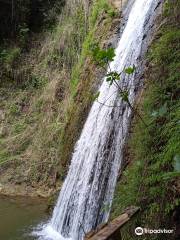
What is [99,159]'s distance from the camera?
637 cm

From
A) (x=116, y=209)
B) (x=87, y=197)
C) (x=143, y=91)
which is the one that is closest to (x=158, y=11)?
(x=143, y=91)

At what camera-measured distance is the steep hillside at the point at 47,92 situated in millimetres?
9195

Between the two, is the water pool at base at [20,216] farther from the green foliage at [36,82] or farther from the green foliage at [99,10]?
the green foliage at [99,10]

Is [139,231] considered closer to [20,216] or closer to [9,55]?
[20,216]

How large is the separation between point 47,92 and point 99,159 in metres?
5.73

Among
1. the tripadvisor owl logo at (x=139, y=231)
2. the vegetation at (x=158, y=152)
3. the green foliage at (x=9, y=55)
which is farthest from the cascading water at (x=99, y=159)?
the green foliage at (x=9, y=55)

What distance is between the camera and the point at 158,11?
23.0 feet

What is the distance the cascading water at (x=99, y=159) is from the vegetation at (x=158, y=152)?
60cm

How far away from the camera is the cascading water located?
5.92 meters

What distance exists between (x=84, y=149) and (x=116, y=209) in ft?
9.19

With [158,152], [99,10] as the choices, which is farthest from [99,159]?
[99,10]
